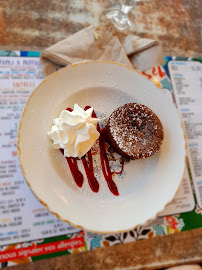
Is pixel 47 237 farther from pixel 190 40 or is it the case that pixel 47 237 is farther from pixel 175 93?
pixel 190 40

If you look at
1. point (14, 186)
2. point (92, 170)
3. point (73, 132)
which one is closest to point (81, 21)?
point (73, 132)

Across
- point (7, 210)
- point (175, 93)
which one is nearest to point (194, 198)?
point (175, 93)

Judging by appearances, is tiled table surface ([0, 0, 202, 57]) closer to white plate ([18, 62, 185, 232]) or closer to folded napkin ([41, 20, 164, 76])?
folded napkin ([41, 20, 164, 76])

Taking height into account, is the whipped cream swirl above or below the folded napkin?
below

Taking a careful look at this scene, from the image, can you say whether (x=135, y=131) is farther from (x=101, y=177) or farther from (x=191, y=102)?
(x=191, y=102)

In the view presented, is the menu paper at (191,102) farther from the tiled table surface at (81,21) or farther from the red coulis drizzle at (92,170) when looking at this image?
the red coulis drizzle at (92,170)

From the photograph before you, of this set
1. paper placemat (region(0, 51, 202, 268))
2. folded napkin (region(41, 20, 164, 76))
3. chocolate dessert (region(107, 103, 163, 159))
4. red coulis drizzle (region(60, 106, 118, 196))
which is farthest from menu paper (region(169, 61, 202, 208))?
red coulis drizzle (region(60, 106, 118, 196))
